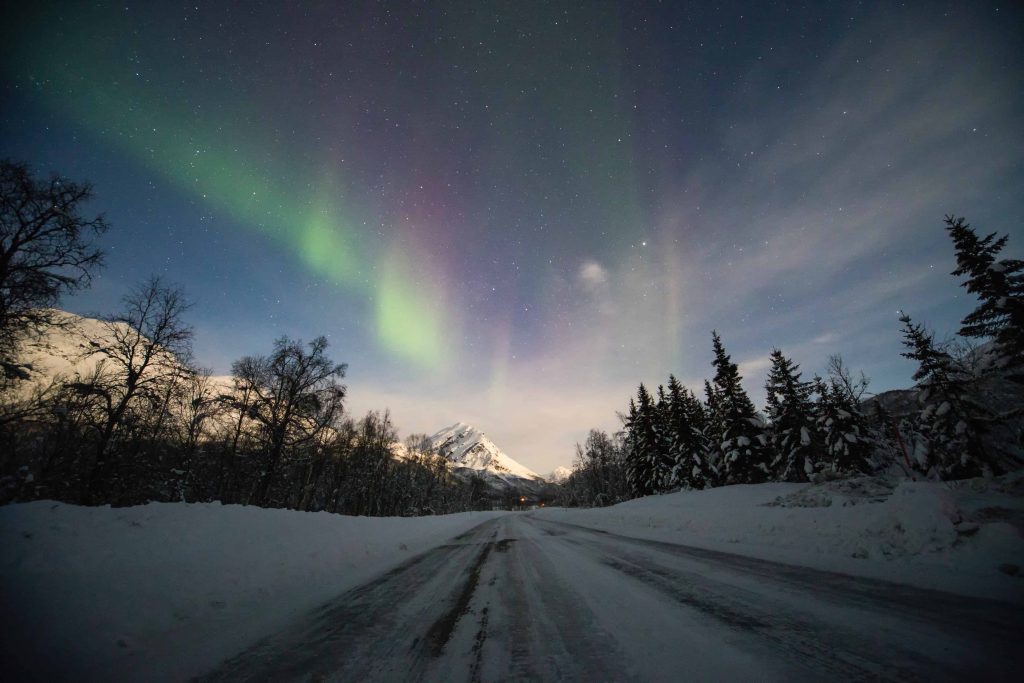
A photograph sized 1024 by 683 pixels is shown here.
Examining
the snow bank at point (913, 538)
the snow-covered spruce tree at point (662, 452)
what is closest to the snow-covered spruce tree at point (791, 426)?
the snow-covered spruce tree at point (662, 452)

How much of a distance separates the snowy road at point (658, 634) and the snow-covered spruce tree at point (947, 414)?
28.2 m

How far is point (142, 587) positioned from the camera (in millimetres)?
4395

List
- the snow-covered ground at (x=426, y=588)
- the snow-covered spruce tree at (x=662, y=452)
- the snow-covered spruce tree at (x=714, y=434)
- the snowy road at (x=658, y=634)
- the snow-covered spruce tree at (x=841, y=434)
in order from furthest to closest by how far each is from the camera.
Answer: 1. the snow-covered spruce tree at (x=662, y=452)
2. the snow-covered spruce tree at (x=714, y=434)
3. the snow-covered spruce tree at (x=841, y=434)
4. the snow-covered ground at (x=426, y=588)
5. the snowy road at (x=658, y=634)

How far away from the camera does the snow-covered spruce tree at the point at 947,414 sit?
21291 mm

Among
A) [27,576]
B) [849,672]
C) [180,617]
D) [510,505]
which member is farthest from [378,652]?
[510,505]

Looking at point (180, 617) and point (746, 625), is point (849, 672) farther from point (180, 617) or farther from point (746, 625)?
point (180, 617)

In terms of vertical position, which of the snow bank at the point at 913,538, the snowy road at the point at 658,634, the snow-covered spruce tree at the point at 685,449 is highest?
the snow-covered spruce tree at the point at 685,449

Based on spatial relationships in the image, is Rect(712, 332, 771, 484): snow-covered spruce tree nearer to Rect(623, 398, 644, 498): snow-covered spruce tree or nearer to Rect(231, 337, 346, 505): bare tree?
Rect(623, 398, 644, 498): snow-covered spruce tree

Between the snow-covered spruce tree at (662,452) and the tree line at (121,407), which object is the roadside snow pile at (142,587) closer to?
the tree line at (121,407)

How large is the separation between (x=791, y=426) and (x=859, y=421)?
5.46 m

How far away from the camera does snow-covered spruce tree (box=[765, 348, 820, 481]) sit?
28.4 metres

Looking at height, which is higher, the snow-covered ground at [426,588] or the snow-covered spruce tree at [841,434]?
the snow-covered spruce tree at [841,434]

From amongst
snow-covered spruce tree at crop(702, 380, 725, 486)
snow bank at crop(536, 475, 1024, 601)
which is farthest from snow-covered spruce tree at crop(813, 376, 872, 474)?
snow bank at crop(536, 475, 1024, 601)

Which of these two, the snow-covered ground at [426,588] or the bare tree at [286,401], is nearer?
the snow-covered ground at [426,588]
